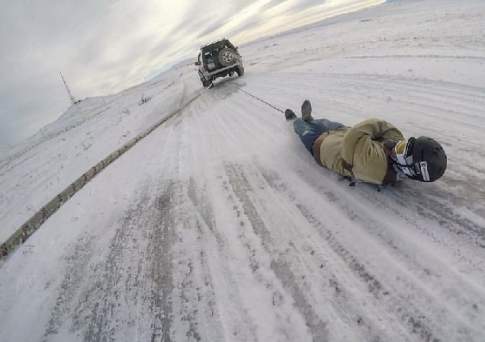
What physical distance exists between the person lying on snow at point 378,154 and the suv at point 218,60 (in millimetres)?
11367

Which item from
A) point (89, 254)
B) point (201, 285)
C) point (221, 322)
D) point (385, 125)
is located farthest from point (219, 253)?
point (385, 125)

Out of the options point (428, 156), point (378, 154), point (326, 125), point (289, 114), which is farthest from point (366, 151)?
point (289, 114)

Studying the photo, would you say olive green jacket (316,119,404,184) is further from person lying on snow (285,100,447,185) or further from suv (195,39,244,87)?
suv (195,39,244,87)

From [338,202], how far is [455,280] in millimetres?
1347

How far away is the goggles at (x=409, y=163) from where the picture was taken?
266 cm

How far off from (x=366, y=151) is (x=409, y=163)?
0.43 m

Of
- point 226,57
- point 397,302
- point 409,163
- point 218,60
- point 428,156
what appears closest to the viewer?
point 397,302

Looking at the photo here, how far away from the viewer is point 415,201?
119 inches

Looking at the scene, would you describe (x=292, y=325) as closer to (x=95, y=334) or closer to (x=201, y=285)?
(x=201, y=285)

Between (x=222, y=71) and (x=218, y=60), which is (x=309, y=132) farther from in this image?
(x=218, y=60)

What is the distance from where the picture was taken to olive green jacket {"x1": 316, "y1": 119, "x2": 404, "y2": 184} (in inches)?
118

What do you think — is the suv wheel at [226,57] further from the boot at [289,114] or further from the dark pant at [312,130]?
the dark pant at [312,130]

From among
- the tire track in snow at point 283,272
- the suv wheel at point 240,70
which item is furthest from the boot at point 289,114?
the suv wheel at point 240,70

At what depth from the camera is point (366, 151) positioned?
Answer: 306 cm
